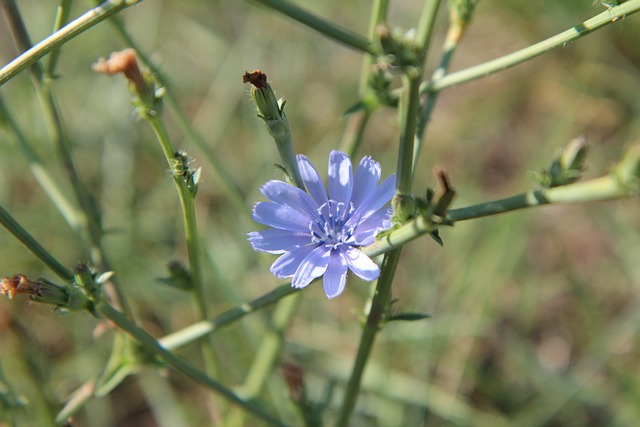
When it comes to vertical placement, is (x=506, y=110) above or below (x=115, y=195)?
above

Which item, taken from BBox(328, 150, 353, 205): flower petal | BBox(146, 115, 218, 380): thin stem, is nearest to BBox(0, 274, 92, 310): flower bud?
BBox(146, 115, 218, 380): thin stem

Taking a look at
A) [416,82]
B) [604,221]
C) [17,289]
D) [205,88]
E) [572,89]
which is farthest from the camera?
[205,88]

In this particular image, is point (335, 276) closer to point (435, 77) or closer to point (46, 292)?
point (46, 292)

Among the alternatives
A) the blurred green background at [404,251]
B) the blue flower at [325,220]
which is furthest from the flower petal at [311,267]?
the blurred green background at [404,251]

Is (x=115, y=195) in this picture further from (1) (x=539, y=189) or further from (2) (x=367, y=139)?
(1) (x=539, y=189)

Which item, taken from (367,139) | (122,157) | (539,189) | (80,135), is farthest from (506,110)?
(539,189)

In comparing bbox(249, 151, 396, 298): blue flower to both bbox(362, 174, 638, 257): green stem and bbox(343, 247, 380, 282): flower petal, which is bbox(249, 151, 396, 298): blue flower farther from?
bbox(362, 174, 638, 257): green stem
